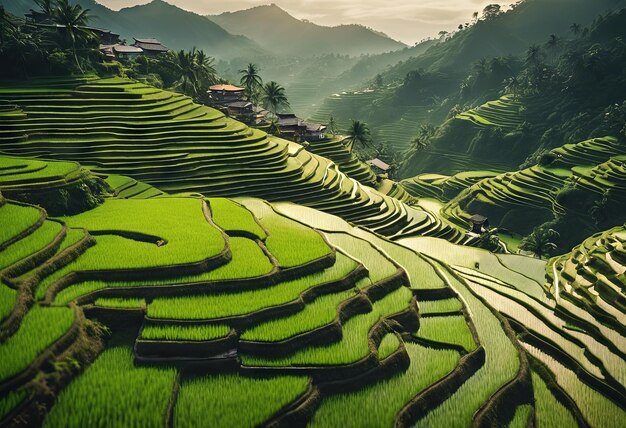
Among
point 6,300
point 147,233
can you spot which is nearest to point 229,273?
point 147,233

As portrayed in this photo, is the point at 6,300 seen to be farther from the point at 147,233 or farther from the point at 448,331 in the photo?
the point at 448,331

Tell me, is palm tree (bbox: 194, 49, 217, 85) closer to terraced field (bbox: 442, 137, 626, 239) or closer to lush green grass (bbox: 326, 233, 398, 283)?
lush green grass (bbox: 326, 233, 398, 283)

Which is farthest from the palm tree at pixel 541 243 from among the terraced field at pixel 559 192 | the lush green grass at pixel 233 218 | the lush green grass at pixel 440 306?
the lush green grass at pixel 233 218

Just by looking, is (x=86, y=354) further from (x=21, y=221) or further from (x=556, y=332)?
(x=556, y=332)

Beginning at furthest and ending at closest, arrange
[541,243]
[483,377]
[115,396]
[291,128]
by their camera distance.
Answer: [291,128]
[541,243]
[483,377]
[115,396]

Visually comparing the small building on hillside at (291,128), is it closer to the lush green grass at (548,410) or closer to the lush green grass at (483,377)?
the lush green grass at (483,377)

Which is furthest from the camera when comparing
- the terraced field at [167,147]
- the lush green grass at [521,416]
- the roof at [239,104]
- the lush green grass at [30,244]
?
the roof at [239,104]
